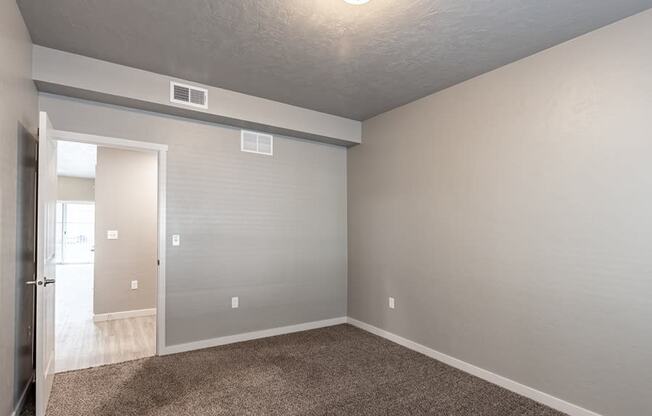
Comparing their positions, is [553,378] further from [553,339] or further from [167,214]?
[167,214]

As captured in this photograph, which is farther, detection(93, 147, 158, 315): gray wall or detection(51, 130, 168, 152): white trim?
detection(93, 147, 158, 315): gray wall

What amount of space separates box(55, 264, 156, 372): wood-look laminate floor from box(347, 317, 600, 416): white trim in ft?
8.62

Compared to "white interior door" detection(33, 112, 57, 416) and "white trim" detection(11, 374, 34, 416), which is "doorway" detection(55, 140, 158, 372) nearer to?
"white trim" detection(11, 374, 34, 416)

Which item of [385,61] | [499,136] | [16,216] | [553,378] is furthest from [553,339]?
[16,216]

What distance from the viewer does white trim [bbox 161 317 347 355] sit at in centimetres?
363

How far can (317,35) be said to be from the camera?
260 cm

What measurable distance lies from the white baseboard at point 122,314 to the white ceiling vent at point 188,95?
332 centimetres

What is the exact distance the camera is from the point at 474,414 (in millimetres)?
2500

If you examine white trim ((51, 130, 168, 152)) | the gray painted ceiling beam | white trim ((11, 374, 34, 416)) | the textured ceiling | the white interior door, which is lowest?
white trim ((11, 374, 34, 416))

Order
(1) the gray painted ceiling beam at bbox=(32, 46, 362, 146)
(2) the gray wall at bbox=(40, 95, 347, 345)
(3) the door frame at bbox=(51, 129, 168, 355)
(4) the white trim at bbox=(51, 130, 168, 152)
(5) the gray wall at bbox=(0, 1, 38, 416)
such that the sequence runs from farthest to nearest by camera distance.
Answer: (2) the gray wall at bbox=(40, 95, 347, 345)
(3) the door frame at bbox=(51, 129, 168, 355)
(4) the white trim at bbox=(51, 130, 168, 152)
(1) the gray painted ceiling beam at bbox=(32, 46, 362, 146)
(5) the gray wall at bbox=(0, 1, 38, 416)

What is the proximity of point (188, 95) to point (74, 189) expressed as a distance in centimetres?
936

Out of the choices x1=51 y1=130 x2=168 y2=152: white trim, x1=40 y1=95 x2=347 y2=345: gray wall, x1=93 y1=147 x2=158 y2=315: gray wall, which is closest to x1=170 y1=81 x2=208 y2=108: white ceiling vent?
x1=40 y1=95 x2=347 y2=345: gray wall

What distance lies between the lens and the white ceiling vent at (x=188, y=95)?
338 centimetres

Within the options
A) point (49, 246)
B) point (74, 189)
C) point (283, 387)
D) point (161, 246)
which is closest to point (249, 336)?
point (283, 387)
